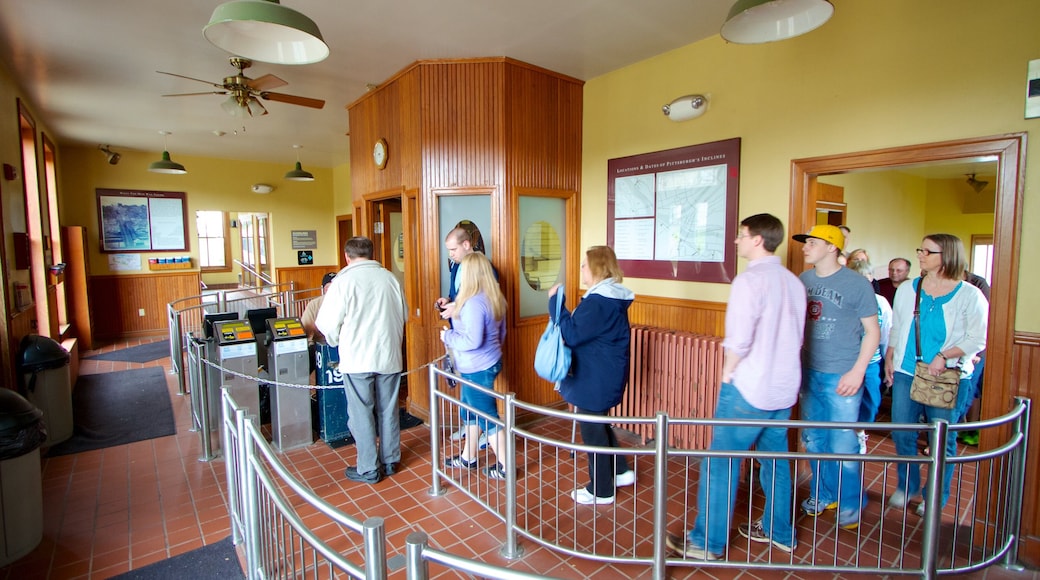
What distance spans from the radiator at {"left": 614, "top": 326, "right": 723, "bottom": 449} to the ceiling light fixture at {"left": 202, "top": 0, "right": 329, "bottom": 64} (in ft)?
9.92

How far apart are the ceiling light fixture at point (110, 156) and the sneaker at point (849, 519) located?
1121 cm

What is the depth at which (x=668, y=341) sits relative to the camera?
3934 mm

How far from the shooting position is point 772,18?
95.8 inches

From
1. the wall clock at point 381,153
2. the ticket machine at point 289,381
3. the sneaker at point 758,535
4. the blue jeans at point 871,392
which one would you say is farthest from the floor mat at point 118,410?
the blue jeans at point 871,392

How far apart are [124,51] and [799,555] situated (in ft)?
20.4

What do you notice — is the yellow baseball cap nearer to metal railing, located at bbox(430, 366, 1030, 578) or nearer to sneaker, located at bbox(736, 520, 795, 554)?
metal railing, located at bbox(430, 366, 1030, 578)

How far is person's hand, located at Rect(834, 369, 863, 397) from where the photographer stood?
267 centimetres

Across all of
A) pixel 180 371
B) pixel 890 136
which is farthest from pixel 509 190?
pixel 180 371

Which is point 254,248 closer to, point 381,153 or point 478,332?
point 381,153

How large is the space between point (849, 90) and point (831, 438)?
216cm

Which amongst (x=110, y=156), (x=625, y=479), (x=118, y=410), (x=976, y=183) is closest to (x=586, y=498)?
(x=625, y=479)

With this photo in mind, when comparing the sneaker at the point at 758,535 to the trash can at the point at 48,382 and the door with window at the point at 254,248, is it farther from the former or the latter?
the door with window at the point at 254,248

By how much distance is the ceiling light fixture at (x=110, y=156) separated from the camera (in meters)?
8.71

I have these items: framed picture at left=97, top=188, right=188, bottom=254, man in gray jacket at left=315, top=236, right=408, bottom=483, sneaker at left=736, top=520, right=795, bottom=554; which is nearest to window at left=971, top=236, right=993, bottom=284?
sneaker at left=736, top=520, right=795, bottom=554
